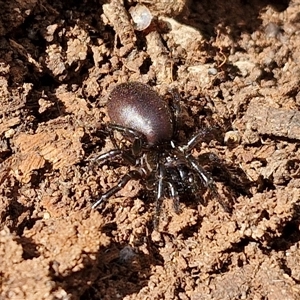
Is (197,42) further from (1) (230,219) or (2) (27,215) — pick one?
(2) (27,215)

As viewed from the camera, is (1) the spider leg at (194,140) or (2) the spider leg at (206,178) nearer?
(2) the spider leg at (206,178)

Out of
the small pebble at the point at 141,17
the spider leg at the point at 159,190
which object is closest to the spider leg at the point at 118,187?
the spider leg at the point at 159,190

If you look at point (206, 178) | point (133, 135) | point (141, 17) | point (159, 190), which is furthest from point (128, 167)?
point (141, 17)

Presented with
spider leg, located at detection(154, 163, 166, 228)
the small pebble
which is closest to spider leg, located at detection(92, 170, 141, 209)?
spider leg, located at detection(154, 163, 166, 228)

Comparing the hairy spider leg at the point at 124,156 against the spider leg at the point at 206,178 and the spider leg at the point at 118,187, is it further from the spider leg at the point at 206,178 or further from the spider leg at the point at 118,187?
the spider leg at the point at 206,178

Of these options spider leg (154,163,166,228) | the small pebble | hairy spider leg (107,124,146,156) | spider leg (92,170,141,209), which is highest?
the small pebble

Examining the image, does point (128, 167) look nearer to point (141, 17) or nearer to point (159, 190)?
point (159, 190)

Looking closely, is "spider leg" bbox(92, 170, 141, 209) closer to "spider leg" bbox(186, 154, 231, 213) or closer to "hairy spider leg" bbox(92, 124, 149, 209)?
"hairy spider leg" bbox(92, 124, 149, 209)
